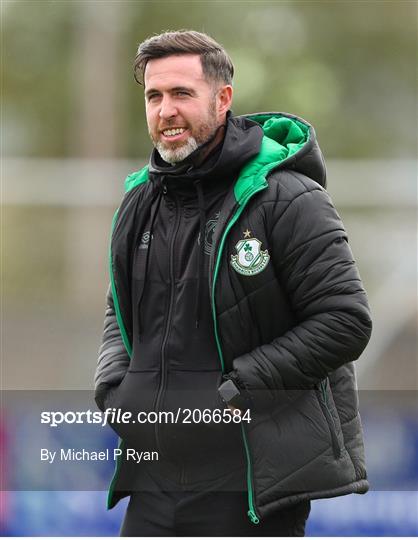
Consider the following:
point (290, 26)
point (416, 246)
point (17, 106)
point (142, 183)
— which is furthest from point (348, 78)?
point (142, 183)

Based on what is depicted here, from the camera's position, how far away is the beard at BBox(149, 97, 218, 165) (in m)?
3.06

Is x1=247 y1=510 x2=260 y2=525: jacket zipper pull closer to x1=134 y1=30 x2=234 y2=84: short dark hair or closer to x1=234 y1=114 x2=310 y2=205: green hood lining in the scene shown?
x1=234 y1=114 x2=310 y2=205: green hood lining

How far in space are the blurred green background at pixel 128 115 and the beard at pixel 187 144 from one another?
20.4ft

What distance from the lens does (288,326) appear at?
299 cm

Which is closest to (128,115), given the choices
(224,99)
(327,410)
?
(224,99)

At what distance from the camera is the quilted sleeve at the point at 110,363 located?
125 inches

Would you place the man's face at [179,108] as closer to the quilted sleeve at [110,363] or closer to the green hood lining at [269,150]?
the green hood lining at [269,150]

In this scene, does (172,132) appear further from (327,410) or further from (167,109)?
(327,410)

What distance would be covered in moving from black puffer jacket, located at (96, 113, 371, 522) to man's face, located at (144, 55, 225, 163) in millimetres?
174

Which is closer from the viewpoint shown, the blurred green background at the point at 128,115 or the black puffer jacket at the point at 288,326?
the black puffer jacket at the point at 288,326

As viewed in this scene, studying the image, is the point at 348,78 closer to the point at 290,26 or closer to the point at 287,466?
the point at 290,26

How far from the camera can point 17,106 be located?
13.8 metres

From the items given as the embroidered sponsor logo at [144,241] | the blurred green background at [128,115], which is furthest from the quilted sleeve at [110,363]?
the blurred green background at [128,115]

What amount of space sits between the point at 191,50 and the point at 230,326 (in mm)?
808
